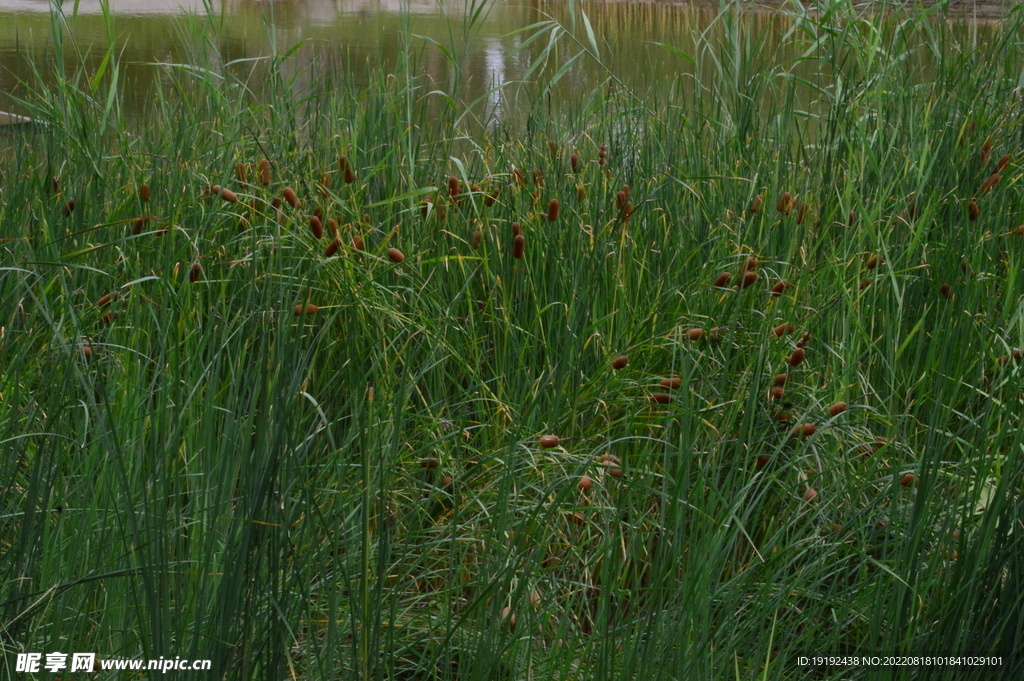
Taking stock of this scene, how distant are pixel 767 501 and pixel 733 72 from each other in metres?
1.35

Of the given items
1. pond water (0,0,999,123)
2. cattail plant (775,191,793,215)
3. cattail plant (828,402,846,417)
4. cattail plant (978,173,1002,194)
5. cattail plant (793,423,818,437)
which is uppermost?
pond water (0,0,999,123)

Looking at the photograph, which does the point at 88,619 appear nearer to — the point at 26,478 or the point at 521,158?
the point at 26,478

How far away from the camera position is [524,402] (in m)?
1.54

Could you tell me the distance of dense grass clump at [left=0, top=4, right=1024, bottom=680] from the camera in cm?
100

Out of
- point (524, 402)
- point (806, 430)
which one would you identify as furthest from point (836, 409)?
point (524, 402)

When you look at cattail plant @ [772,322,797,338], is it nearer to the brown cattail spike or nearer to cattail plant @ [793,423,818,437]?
cattail plant @ [793,423,818,437]

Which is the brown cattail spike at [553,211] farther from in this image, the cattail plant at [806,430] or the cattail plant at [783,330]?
the cattail plant at [806,430]

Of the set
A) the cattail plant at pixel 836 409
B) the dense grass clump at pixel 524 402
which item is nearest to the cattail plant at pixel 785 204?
the dense grass clump at pixel 524 402

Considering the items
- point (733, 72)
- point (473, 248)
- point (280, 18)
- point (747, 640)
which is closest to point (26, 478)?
point (473, 248)

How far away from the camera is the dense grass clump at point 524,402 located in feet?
3.27

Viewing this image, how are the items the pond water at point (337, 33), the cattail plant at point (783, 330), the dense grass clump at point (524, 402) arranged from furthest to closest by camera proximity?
the pond water at point (337, 33) < the cattail plant at point (783, 330) < the dense grass clump at point (524, 402)

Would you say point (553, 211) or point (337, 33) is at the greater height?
point (337, 33)

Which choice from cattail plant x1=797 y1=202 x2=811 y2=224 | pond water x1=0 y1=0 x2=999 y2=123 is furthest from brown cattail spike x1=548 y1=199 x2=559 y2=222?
pond water x1=0 y1=0 x2=999 y2=123

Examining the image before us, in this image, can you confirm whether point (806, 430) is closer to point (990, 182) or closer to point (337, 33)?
point (990, 182)
